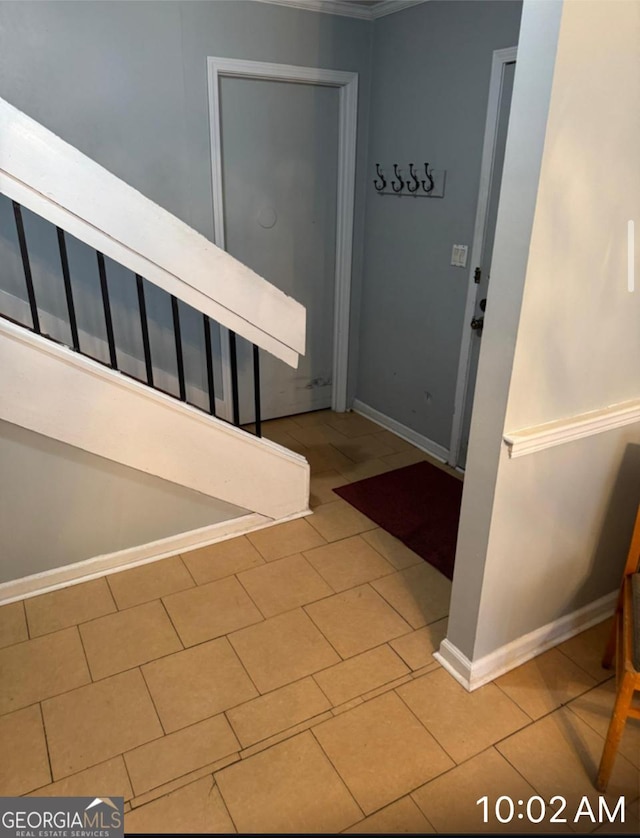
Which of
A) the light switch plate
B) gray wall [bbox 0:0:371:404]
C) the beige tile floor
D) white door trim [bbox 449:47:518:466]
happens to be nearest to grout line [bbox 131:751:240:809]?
the beige tile floor

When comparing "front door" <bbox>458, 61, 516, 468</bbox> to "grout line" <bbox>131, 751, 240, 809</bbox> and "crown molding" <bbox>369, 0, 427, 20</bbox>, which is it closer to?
"crown molding" <bbox>369, 0, 427, 20</bbox>

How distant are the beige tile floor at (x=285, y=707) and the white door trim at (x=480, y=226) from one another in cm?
98

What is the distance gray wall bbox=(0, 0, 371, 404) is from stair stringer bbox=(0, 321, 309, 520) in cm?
134

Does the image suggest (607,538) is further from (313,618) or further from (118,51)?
(118,51)

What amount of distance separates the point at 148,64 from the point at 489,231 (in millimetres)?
1771

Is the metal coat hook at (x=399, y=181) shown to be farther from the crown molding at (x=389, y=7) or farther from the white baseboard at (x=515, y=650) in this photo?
the white baseboard at (x=515, y=650)

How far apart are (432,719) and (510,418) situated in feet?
3.07

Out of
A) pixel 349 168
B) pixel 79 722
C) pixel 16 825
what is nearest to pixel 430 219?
pixel 349 168

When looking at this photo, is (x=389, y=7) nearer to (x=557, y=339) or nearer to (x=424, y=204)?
(x=424, y=204)

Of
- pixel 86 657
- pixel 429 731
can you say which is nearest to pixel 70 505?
pixel 86 657

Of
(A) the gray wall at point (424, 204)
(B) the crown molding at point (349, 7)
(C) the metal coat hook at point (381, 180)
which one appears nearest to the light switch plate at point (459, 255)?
(A) the gray wall at point (424, 204)

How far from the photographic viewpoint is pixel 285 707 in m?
1.79

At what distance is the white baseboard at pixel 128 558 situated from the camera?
2182 mm

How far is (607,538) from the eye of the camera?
203cm
